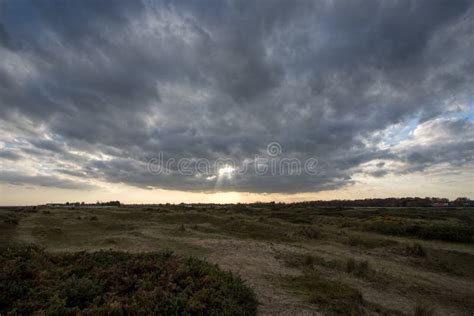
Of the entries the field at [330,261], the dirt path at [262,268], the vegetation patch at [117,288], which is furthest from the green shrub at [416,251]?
the vegetation patch at [117,288]

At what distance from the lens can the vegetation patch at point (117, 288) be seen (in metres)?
6.38

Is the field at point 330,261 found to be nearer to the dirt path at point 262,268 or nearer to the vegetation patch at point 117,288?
the dirt path at point 262,268

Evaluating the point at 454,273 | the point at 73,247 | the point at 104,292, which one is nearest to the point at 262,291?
the point at 104,292

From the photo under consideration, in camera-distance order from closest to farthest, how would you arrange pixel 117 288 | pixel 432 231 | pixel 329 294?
pixel 117 288 < pixel 329 294 < pixel 432 231

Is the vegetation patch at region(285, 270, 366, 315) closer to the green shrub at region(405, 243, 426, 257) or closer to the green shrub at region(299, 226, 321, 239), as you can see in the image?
the green shrub at region(405, 243, 426, 257)

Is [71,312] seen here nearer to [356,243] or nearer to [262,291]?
[262,291]

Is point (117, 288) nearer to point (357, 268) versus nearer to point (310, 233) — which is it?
point (357, 268)

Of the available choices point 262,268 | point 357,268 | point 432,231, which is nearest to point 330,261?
point 357,268

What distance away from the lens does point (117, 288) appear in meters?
7.52

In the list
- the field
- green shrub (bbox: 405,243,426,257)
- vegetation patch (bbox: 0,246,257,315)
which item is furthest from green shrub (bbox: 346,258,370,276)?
vegetation patch (bbox: 0,246,257,315)

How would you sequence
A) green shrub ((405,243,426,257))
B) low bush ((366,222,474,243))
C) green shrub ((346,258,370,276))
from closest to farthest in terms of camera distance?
green shrub ((346,258,370,276))
green shrub ((405,243,426,257))
low bush ((366,222,474,243))

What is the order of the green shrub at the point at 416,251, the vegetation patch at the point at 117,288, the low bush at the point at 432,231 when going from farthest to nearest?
the low bush at the point at 432,231 → the green shrub at the point at 416,251 → the vegetation patch at the point at 117,288

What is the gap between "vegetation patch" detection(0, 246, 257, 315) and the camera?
6.38 meters

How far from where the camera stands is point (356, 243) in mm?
21625
